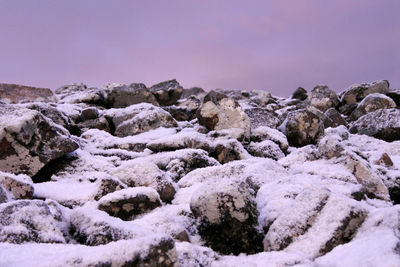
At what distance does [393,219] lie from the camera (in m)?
5.16

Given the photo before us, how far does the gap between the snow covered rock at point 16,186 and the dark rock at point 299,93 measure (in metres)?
25.4

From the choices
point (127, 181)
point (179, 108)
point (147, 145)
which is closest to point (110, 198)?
point (127, 181)

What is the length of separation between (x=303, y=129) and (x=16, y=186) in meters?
10.9

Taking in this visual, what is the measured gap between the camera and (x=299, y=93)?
30031 millimetres

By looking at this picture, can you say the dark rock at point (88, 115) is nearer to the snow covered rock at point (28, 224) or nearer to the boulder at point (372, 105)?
the snow covered rock at point (28, 224)

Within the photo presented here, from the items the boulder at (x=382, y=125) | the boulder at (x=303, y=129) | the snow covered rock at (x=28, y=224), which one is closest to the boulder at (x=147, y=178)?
the snow covered rock at (x=28, y=224)

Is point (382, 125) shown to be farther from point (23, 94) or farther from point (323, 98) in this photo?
point (23, 94)

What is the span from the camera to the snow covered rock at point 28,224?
486 centimetres

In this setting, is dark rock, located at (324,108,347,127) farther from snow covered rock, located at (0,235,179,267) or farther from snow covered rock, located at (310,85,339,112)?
snow covered rock, located at (0,235,179,267)

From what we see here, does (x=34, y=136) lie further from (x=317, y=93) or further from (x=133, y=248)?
(x=317, y=93)

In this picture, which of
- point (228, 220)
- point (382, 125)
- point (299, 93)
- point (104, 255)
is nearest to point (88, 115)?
point (228, 220)

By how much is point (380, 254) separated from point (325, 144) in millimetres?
6208

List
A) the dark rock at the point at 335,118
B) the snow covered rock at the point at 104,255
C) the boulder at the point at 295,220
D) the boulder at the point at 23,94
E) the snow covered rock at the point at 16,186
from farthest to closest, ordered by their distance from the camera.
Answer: the boulder at the point at 23,94 → the dark rock at the point at 335,118 → the snow covered rock at the point at 16,186 → the boulder at the point at 295,220 → the snow covered rock at the point at 104,255

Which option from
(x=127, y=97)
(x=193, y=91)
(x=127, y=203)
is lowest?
(x=127, y=203)
